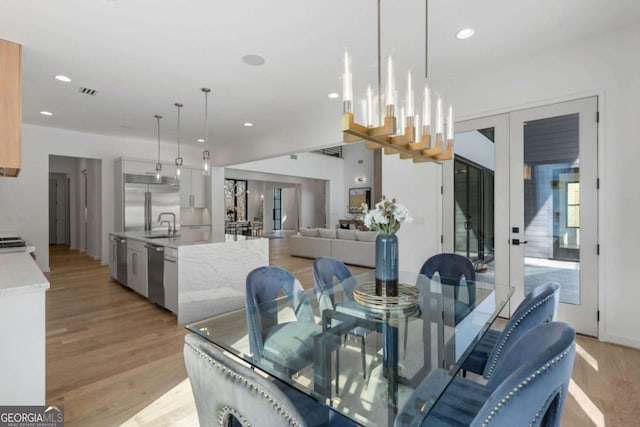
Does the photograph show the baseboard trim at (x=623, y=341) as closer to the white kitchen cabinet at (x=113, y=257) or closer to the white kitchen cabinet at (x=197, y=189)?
the white kitchen cabinet at (x=113, y=257)

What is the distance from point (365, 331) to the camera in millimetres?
1569

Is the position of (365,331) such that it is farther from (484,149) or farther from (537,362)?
(484,149)

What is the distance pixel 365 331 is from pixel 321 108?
4306 mm

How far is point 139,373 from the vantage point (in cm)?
245

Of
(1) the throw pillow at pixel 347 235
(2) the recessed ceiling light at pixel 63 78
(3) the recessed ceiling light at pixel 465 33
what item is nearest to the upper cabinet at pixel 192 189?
(1) the throw pillow at pixel 347 235

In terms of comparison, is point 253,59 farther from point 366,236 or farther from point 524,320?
point 366,236

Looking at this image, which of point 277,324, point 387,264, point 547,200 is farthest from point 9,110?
point 547,200

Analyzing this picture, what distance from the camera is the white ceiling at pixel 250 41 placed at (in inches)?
100

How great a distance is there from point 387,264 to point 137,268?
4.01m

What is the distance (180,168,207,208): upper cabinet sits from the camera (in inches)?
305

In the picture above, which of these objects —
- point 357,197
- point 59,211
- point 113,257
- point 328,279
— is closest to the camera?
point 328,279

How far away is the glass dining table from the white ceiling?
147cm

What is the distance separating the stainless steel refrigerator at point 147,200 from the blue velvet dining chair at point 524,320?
21.4 feet

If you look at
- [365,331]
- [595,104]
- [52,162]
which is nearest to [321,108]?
[595,104]
